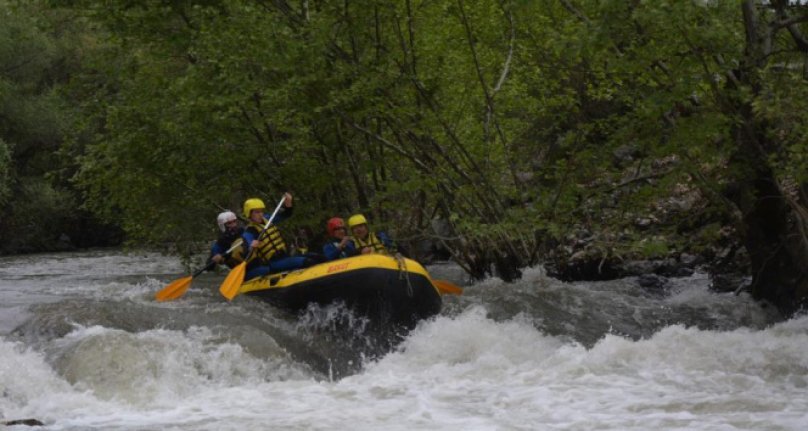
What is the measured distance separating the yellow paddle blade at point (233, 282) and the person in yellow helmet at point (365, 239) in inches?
52.2

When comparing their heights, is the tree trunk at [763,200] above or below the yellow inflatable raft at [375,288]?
above

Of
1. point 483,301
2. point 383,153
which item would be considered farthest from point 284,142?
point 483,301

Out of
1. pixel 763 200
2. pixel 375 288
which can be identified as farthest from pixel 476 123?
pixel 763 200

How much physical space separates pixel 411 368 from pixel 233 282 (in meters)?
2.93

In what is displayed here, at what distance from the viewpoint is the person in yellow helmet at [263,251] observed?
38.5ft

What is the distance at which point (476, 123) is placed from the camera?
40.6 feet

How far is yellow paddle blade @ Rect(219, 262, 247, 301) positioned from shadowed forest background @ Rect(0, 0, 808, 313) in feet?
6.78

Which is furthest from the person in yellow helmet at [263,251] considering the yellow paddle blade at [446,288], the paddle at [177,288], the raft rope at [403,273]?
the raft rope at [403,273]

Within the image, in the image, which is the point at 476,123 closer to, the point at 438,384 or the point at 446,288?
the point at 446,288

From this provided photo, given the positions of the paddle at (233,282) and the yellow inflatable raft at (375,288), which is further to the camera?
the paddle at (233,282)

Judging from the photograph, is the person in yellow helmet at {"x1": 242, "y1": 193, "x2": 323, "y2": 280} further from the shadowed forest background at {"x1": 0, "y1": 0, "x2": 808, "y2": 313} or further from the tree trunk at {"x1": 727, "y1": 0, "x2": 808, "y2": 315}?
the tree trunk at {"x1": 727, "y1": 0, "x2": 808, "y2": 315}

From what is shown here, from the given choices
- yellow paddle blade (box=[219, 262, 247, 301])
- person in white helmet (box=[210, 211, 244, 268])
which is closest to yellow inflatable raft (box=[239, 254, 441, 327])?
yellow paddle blade (box=[219, 262, 247, 301])

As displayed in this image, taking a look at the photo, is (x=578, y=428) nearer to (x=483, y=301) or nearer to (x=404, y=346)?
(x=404, y=346)

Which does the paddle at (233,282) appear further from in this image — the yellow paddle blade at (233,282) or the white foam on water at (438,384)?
the white foam on water at (438,384)
